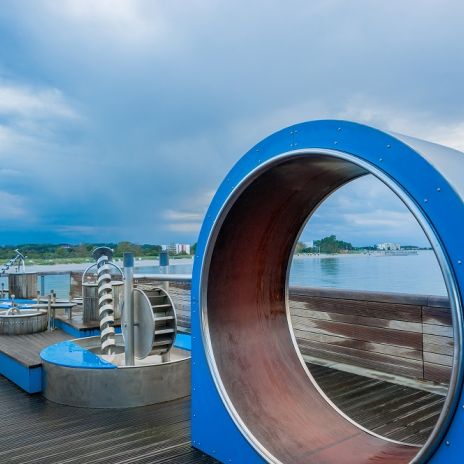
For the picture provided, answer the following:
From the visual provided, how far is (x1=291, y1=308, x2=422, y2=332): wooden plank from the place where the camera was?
4.68 m

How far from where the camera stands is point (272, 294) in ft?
11.2

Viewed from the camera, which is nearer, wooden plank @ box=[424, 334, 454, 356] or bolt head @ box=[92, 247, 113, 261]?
wooden plank @ box=[424, 334, 454, 356]

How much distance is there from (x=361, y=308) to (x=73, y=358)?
3.06 m

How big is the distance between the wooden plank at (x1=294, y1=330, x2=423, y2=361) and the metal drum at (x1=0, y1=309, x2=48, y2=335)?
3652 millimetres

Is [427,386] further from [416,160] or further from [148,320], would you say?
[416,160]

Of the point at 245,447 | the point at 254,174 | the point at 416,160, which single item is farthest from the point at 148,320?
the point at 416,160

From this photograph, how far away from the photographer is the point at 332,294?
538 cm

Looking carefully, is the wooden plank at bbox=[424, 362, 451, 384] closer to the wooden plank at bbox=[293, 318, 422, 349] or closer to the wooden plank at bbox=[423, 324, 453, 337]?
the wooden plank at bbox=[293, 318, 422, 349]

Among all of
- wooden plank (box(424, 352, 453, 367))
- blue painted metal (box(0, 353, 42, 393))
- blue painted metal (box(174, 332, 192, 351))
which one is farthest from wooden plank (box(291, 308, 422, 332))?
blue painted metal (box(0, 353, 42, 393))

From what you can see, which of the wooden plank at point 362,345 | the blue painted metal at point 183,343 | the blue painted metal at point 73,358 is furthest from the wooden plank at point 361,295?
the blue painted metal at point 73,358

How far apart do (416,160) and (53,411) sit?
3.54 m

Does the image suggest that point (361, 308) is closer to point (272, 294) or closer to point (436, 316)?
point (436, 316)

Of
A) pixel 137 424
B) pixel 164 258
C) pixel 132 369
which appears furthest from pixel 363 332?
pixel 137 424

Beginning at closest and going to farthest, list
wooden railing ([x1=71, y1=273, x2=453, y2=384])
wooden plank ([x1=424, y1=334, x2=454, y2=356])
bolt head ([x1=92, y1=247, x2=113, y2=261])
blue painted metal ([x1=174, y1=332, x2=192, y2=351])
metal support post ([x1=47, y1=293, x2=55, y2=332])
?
wooden plank ([x1=424, y1=334, x2=454, y2=356])
wooden railing ([x1=71, y1=273, x2=453, y2=384])
bolt head ([x1=92, y1=247, x2=113, y2=261])
blue painted metal ([x1=174, y1=332, x2=192, y2=351])
metal support post ([x1=47, y1=293, x2=55, y2=332])
